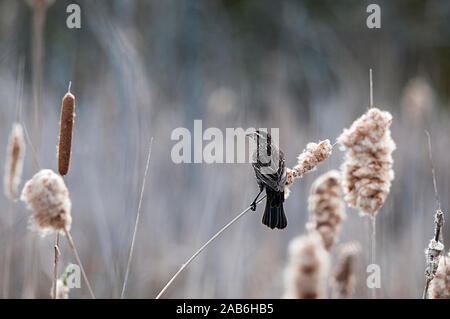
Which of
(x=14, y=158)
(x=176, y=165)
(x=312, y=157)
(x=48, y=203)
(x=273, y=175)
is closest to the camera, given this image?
(x=48, y=203)

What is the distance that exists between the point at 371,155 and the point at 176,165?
2.78 m

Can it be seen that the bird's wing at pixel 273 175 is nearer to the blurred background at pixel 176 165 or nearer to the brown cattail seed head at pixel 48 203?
the blurred background at pixel 176 165

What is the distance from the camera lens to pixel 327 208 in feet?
4.36

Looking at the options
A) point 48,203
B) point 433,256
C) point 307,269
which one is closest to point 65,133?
point 48,203

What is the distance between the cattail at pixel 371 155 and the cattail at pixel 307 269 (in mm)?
204

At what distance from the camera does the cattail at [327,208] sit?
51.6 inches

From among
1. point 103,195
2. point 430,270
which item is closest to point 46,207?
point 430,270

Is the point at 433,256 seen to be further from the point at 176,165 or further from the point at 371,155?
the point at 176,165

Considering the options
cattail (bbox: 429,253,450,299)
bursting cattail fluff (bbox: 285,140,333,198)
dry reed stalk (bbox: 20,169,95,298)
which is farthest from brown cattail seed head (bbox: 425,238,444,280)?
dry reed stalk (bbox: 20,169,95,298)

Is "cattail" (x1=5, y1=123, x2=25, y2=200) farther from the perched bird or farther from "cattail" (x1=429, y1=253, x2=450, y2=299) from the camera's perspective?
"cattail" (x1=429, y1=253, x2=450, y2=299)

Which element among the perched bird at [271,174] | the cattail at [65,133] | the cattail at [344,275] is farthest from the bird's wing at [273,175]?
the cattail at [65,133]

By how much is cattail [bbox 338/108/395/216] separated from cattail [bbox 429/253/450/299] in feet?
0.64

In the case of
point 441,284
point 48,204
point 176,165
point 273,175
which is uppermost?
point 176,165

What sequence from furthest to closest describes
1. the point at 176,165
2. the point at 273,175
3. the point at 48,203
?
the point at 176,165
the point at 273,175
the point at 48,203
